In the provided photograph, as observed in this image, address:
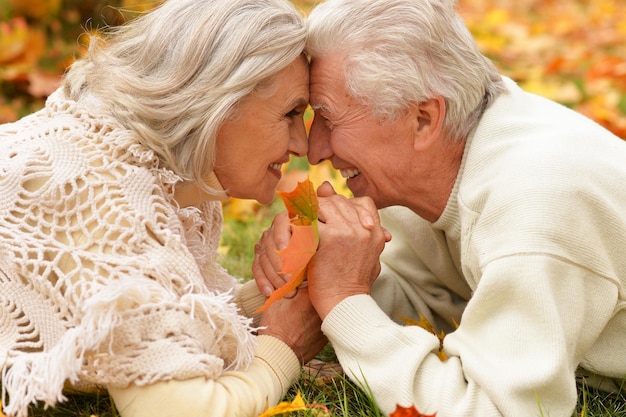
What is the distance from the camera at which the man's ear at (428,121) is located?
264 cm

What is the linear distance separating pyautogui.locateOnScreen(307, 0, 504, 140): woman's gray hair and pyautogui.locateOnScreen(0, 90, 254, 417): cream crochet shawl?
0.65 meters

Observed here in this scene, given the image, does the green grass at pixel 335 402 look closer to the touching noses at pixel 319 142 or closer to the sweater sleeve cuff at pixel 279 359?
the sweater sleeve cuff at pixel 279 359

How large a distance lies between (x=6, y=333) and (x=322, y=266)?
0.85 meters

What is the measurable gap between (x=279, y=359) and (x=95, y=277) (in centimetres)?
61

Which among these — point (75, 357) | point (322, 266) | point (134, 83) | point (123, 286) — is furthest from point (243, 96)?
point (75, 357)

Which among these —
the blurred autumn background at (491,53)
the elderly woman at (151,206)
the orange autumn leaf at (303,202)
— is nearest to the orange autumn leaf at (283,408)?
the elderly woman at (151,206)

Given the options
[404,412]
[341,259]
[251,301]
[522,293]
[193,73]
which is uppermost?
[193,73]

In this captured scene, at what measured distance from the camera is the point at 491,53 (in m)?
7.08

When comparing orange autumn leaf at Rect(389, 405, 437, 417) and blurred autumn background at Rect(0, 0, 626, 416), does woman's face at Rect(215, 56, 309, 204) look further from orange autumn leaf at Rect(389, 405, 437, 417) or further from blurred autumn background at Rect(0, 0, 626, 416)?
orange autumn leaf at Rect(389, 405, 437, 417)

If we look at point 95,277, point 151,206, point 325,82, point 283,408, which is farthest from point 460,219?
point 95,277

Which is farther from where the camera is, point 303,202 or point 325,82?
point 325,82

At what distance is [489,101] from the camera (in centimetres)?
273

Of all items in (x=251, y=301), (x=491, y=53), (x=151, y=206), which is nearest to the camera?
(x=151, y=206)

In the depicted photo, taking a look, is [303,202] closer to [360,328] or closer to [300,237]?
[300,237]
